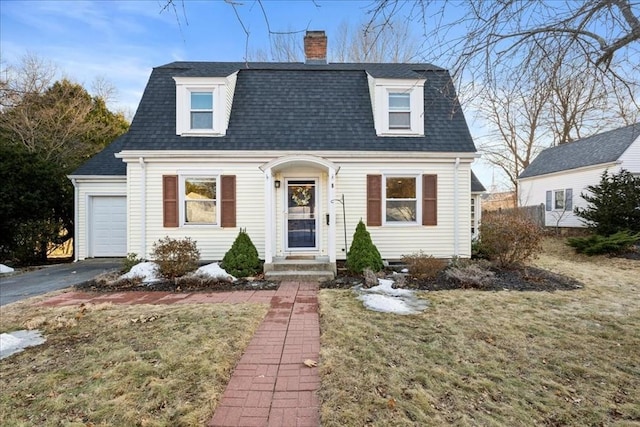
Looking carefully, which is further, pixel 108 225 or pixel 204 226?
pixel 108 225

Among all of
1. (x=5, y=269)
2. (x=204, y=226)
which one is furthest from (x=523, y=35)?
(x=5, y=269)

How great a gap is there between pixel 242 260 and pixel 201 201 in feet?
8.03

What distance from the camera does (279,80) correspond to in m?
11.0

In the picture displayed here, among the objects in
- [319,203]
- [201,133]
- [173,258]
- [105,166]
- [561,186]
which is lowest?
[173,258]

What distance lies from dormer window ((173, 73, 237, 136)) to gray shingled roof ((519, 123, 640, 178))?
1550 cm

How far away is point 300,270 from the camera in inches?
337

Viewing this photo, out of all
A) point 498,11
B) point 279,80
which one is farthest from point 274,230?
point 498,11

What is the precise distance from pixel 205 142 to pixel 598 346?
9.18 m

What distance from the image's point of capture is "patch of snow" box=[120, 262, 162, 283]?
8016 mm

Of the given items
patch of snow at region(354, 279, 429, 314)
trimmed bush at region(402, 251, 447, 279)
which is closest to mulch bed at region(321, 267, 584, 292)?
trimmed bush at region(402, 251, 447, 279)

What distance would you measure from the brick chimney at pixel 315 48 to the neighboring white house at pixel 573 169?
1290cm

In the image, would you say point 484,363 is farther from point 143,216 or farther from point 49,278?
point 49,278

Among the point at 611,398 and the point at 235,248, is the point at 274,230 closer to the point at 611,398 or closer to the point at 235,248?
the point at 235,248

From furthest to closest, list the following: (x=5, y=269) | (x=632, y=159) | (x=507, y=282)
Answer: (x=632, y=159) < (x=5, y=269) < (x=507, y=282)
